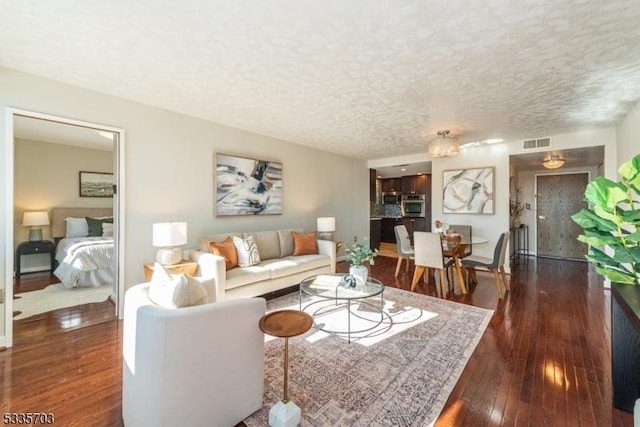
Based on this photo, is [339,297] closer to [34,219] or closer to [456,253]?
[456,253]

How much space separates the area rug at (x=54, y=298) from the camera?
3.09 m

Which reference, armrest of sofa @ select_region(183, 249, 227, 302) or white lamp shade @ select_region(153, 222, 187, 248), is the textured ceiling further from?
armrest of sofa @ select_region(183, 249, 227, 302)

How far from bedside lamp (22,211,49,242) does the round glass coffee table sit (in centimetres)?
437

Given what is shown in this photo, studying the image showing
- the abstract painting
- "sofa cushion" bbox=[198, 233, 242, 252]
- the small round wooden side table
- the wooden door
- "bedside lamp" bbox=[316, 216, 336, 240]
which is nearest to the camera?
the small round wooden side table

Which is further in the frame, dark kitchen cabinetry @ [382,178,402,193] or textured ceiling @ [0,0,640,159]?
dark kitchen cabinetry @ [382,178,402,193]

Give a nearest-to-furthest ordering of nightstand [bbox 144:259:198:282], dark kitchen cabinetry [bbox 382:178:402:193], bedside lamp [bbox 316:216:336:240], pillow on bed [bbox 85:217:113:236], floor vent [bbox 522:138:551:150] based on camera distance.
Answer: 1. nightstand [bbox 144:259:198:282]
2. floor vent [bbox 522:138:551:150]
3. pillow on bed [bbox 85:217:113:236]
4. bedside lamp [bbox 316:216:336:240]
5. dark kitchen cabinetry [bbox 382:178:402:193]

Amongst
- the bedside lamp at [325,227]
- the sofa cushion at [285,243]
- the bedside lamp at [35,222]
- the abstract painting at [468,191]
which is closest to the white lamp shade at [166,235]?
the sofa cushion at [285,243]

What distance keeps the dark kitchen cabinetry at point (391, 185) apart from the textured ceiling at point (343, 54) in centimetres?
525

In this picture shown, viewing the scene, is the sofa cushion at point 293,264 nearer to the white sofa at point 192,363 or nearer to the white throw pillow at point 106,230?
the white sofa at point 192,363

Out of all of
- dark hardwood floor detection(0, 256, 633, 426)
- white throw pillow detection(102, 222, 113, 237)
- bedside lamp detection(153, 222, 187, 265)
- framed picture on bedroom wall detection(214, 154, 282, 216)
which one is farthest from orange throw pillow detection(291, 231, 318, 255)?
white throw pillow detection(102, 222, 113, 237)

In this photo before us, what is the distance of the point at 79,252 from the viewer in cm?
374

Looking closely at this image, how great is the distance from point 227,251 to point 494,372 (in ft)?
9.53

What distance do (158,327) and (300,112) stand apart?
2.86m

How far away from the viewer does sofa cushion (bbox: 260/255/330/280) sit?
350cm
